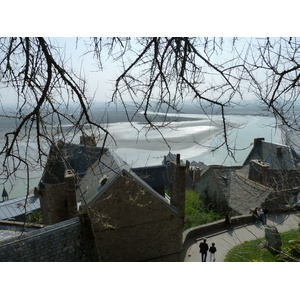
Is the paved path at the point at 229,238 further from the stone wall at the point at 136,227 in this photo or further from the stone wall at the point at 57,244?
the stone wall at the point at 57,244

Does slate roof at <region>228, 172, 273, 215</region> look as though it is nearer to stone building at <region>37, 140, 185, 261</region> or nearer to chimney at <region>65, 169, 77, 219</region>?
stone building at <region>37, 140, 185, 261</region>

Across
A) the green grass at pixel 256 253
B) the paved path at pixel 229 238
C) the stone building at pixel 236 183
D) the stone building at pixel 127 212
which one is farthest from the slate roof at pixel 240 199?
the stone building at pixel 127 212

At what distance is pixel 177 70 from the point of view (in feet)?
10.2

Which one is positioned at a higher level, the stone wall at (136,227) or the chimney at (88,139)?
the chimney at (88,139)

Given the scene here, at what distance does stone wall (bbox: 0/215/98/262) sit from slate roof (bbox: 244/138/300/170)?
14.3m

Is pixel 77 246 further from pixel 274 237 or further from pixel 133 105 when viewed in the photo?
pixel 274 237

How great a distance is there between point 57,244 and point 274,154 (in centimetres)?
1858

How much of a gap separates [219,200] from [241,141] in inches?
859

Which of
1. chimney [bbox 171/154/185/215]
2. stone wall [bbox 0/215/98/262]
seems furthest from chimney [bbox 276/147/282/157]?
stone wall [bbox 0/215/98/262]

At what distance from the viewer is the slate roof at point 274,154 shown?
17.9 metres

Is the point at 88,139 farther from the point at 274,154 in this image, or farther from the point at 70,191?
the point at 274,154

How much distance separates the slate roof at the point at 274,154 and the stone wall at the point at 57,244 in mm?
14273

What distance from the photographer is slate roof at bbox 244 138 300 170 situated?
17906mm
